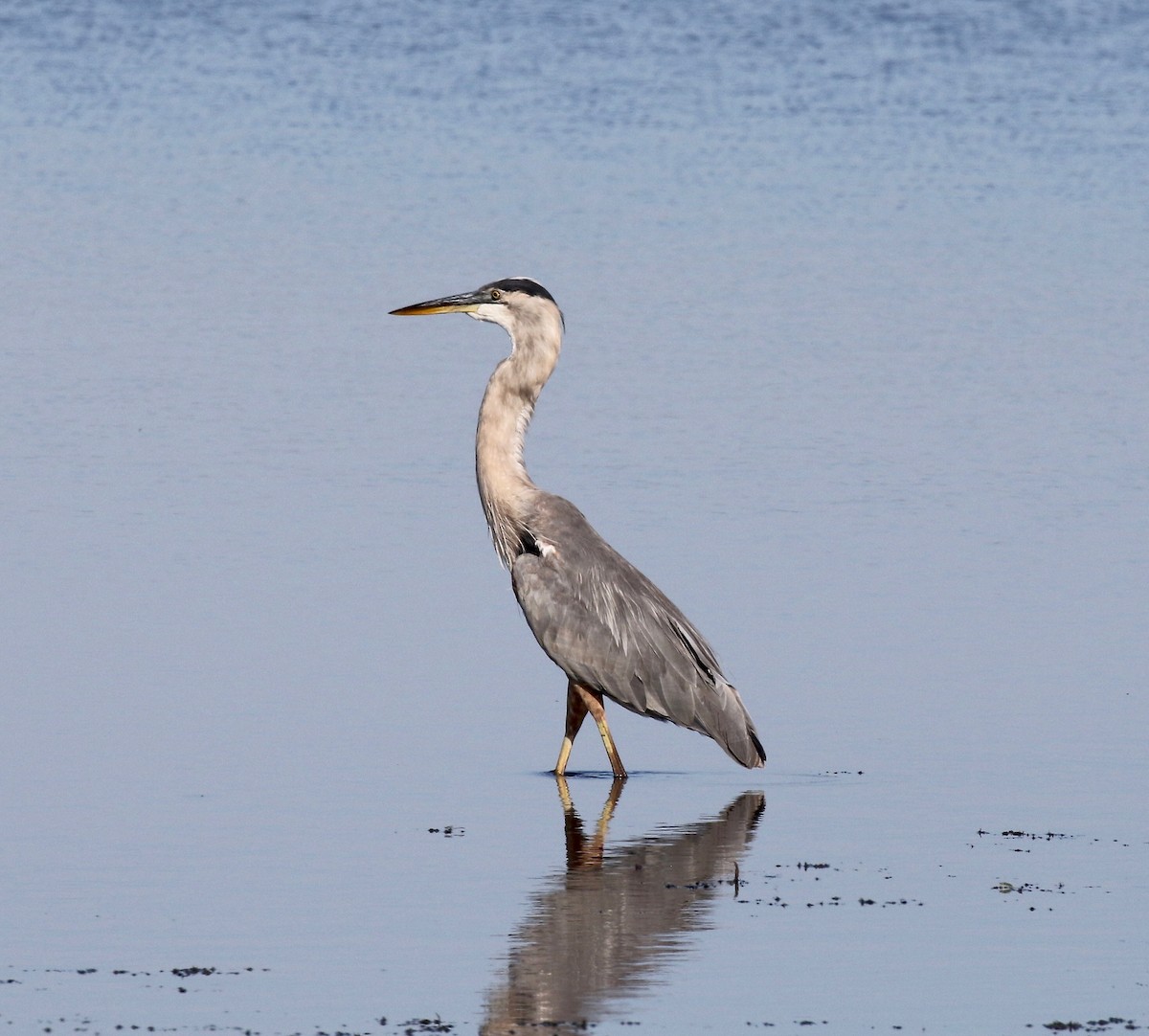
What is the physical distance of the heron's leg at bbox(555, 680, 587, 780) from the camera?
10.1m

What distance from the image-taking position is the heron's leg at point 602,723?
1027 centimetres

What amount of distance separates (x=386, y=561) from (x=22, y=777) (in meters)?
3.66

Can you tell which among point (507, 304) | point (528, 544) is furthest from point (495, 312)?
point (528, 544)

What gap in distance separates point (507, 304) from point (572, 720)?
2.28m

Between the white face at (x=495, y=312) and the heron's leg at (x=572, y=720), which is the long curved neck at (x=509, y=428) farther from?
the heron's leg at (x=572, y=720)

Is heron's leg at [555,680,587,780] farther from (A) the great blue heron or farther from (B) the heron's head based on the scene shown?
(B) the heron's head

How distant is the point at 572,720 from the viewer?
1033cm

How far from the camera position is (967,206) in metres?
25.4

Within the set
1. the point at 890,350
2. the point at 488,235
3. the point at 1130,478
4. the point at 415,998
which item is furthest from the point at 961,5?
the point at 415,998

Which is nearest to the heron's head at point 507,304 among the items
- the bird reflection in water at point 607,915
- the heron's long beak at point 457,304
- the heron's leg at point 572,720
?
the heron's long beak at point 457,304

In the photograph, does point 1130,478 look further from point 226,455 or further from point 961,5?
point 961,5

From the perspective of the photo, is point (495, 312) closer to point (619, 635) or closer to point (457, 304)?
point (457, 304)

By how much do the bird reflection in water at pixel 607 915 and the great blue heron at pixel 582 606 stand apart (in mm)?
563

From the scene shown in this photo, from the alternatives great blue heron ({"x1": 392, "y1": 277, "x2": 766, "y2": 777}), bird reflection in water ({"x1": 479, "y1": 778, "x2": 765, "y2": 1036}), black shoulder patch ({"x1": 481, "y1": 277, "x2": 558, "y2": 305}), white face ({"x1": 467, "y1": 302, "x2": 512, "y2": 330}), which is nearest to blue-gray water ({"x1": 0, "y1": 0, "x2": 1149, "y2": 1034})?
bird reflection in water ({"x1": 479, "y1": 778, "x2": 765, "y2": 1036})
